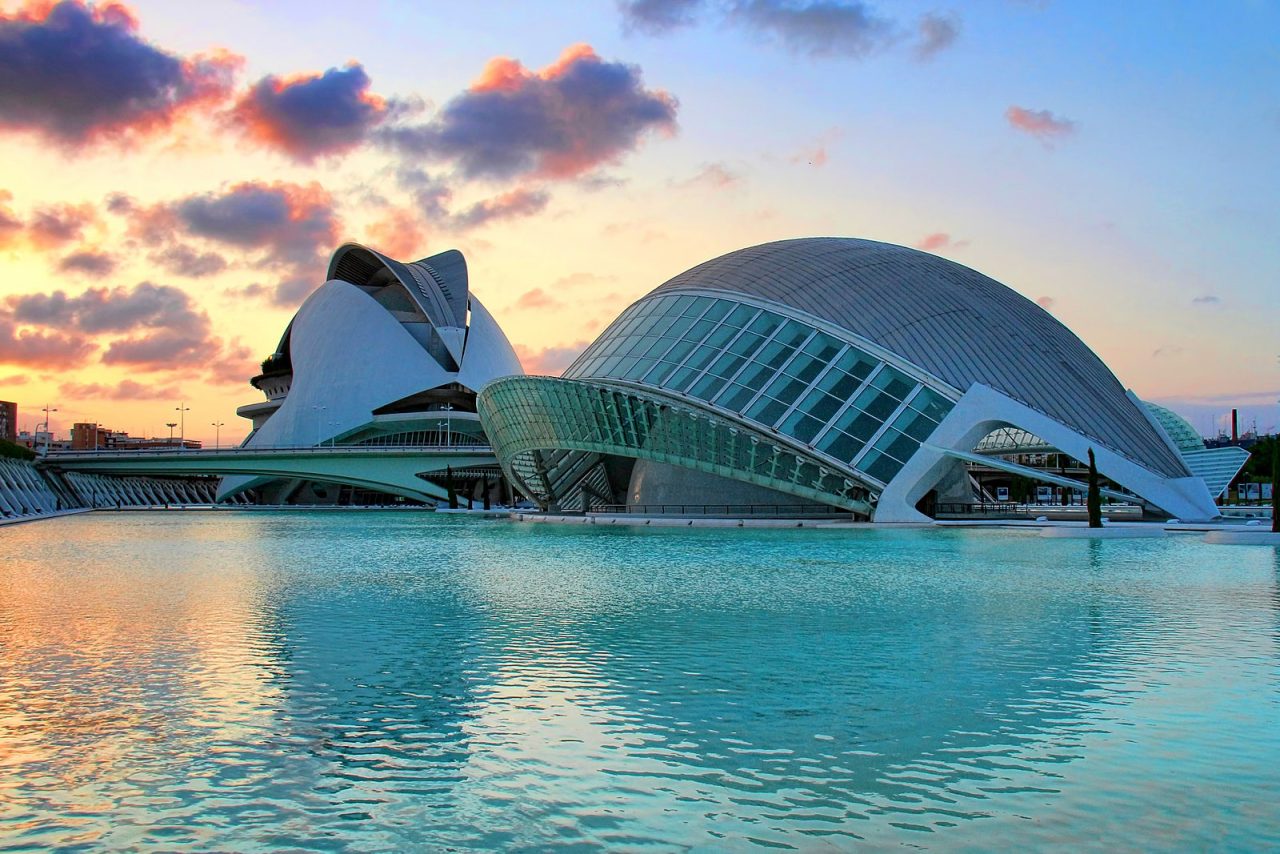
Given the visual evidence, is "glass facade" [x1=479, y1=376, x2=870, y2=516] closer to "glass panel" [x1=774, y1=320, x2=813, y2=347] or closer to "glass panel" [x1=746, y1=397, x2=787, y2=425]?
"glass panel" [x1=746, y1=397, x2=787, y2=425]

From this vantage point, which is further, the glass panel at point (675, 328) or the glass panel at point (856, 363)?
the glass panel at point (675, 328)

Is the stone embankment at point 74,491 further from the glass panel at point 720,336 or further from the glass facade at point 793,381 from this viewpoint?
the glass panel at point 720,336

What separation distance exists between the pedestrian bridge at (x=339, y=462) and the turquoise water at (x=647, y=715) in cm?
6730

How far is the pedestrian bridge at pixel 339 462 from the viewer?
87.3 metres

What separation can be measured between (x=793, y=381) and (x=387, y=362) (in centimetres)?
6309

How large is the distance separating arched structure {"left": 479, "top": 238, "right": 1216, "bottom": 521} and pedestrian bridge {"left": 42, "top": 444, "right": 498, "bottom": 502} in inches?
1513

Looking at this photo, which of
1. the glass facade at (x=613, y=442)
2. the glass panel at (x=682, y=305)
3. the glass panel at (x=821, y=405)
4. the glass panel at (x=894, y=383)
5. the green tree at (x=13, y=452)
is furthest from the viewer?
the green tree at (x=13, y=452)

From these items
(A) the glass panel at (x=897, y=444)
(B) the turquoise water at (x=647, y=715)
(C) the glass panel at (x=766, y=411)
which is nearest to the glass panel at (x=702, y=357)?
(C) the glass panel at (x=766, y=411)

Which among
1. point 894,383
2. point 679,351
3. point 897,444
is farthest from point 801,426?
point 679,351

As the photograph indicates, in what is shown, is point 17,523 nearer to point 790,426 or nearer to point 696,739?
point 790,426

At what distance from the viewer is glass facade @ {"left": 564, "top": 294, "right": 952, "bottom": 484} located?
40062mm

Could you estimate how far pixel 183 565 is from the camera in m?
26.1

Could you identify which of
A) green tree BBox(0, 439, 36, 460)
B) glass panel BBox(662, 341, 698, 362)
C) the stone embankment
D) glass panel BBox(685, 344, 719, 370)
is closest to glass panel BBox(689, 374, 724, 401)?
glass panel BBox(685, 344, 719, 370)

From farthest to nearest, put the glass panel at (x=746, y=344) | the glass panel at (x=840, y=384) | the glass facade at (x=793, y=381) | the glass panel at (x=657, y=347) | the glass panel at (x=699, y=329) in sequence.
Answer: the glass panel at (x=657, y=347)
the glass panel at (x=699, y=329)
the glass panel at (x=746, y=344)
the glass panel at (x=840, y=384)
the glass facade at (x=793, y=381)
